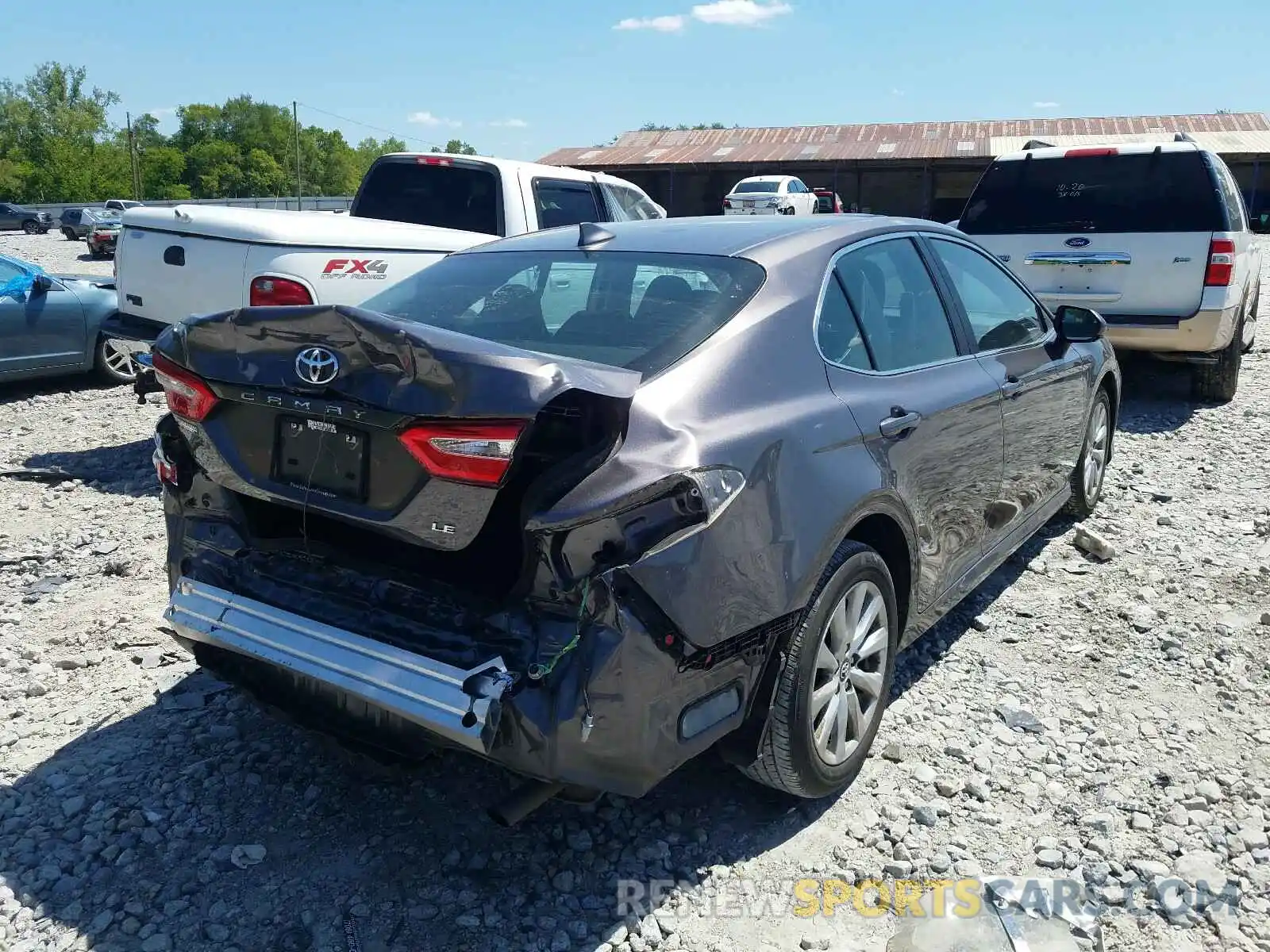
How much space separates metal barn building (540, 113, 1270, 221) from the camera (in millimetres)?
38656

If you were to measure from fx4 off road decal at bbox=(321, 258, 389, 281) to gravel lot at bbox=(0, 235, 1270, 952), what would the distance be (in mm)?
2264

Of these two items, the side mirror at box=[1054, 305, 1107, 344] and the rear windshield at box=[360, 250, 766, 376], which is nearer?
the rear windshield at box=[360, 250, 766, 376]

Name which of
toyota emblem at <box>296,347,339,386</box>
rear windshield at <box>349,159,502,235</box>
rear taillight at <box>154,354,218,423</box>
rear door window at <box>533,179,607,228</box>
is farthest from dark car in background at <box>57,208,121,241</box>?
toyota emblem at <box>296,347,339,386</box>

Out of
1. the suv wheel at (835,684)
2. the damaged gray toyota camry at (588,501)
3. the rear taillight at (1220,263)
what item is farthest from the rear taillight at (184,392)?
the rear taillight at (1220,263)

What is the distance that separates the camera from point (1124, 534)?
5.62 metres

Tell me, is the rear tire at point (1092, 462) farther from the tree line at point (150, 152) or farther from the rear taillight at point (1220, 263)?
the tree line at point (150, 152)

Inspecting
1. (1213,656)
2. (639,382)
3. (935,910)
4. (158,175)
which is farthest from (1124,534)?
(158,175)

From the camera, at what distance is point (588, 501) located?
2.33 m

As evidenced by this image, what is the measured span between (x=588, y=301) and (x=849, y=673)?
4.62 ft

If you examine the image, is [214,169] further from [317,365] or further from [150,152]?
[317,365]

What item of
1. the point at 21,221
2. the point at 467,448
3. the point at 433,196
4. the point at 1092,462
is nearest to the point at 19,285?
the point at 433,196

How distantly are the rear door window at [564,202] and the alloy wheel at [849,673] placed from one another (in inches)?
220

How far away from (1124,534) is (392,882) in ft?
14.4

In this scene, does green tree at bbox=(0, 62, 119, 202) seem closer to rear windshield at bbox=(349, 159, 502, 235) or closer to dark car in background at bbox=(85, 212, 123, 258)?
dark car in background at bbox=(85, 212, 123, 258)
